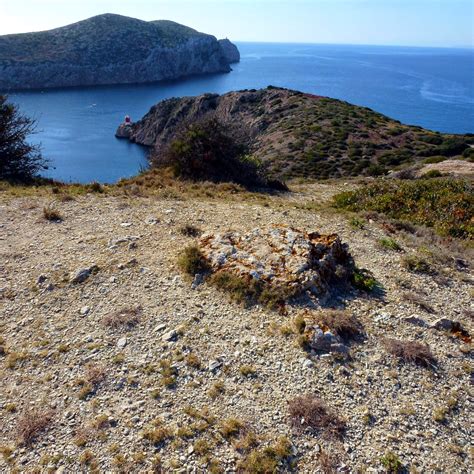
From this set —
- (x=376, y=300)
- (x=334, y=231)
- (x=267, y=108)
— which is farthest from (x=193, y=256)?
(x=267, y=108)

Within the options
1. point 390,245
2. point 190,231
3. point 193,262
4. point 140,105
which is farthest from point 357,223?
point 140,105

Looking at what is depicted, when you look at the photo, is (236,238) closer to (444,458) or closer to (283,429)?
(283,429)

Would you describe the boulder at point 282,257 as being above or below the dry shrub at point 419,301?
above

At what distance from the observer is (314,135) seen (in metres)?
54.0

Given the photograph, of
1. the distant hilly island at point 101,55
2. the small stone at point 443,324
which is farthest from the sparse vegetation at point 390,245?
the distant hilly island at point 101,55

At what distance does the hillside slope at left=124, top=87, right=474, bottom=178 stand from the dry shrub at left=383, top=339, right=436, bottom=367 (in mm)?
21331

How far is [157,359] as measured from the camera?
344 inches

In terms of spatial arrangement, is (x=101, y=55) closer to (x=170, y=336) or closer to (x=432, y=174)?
(x=432, y=174)

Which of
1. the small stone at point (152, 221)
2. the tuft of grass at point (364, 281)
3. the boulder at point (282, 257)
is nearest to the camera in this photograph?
the boulder at point (282, 257)

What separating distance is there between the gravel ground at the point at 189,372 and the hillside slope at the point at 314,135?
18.9 m

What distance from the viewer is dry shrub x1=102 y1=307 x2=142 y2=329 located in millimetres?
9734

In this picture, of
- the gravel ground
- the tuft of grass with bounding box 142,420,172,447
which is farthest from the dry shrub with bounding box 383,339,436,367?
the tuft of grass with bounding box 142,420,172,447

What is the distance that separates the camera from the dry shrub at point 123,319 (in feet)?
31.9

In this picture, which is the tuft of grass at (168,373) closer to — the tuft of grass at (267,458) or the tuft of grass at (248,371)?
the tuft of grass at (248,371)
